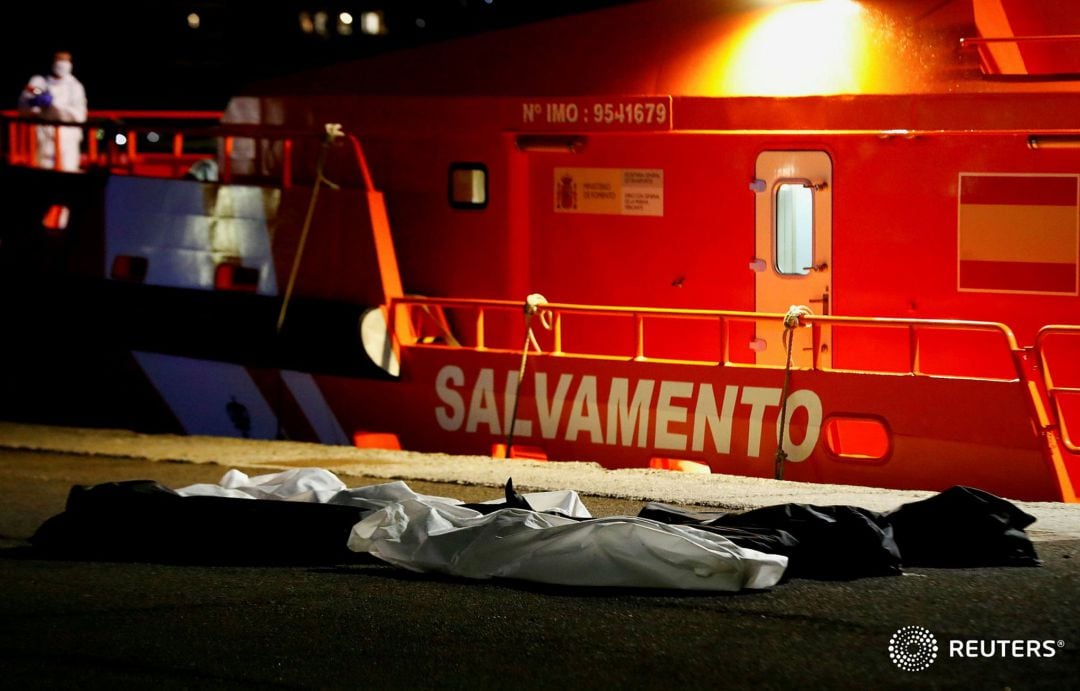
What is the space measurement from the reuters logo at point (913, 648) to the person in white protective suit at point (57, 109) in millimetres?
10225

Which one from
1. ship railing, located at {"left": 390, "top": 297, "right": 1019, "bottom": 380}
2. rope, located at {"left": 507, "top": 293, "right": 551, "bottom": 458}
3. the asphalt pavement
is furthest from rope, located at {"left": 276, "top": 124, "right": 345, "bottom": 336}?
the asphalt pavement

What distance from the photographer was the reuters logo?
5109mm

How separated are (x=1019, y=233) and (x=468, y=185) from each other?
3598 millimetres

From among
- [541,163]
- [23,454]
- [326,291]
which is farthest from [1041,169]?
[23,454]

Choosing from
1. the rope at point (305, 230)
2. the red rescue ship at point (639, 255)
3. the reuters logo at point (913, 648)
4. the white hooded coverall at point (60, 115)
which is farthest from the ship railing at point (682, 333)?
the white hooded coverall at point (60, 115)

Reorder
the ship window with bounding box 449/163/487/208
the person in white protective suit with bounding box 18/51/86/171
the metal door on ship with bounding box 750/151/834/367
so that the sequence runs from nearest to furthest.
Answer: the metal door on ship with bounding box 750/151/834/367, the ship window with bounding box 449/163/487/208, the person in white protective suit with bounding box 18/51/86/171

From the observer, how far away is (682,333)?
1004cm

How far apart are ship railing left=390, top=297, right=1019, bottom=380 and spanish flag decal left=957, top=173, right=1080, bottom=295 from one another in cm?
36

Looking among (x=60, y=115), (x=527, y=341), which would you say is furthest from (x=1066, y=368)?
(x=60, y=115)

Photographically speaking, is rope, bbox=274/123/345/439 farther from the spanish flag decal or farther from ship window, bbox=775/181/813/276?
the spanish flag decal

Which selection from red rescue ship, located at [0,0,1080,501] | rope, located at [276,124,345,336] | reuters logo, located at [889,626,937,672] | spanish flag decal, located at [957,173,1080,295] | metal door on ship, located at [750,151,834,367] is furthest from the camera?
rope, located at [276,124,345,336]

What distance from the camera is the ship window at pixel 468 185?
1047 centimetres

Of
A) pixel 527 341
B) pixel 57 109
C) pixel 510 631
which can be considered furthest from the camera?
pixel 57 109

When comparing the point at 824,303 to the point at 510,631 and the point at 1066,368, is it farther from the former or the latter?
the point at 510,631
